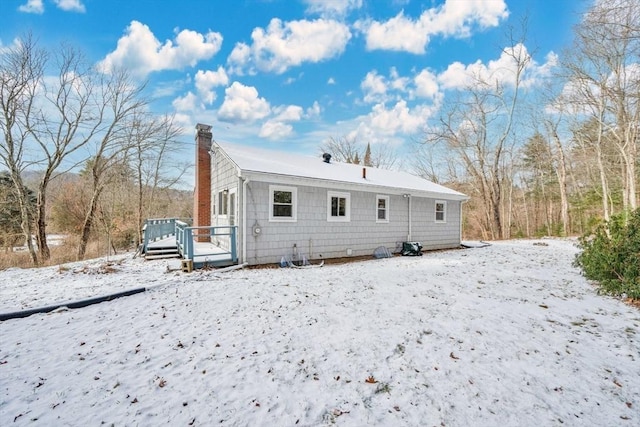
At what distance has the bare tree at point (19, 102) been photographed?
46.6ft

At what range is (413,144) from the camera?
27.7 meters

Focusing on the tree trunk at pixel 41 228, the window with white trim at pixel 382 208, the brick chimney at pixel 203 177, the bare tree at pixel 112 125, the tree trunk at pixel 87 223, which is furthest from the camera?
the bare tree at pixel 112 125

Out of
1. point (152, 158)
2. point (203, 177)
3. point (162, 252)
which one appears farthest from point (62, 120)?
point (162, 252)

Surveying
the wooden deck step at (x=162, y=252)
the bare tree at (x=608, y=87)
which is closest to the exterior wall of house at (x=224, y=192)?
the wooden deck step at (x=162, y=252)

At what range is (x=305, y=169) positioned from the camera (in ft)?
34.9

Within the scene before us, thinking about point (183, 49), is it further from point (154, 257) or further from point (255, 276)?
point (255, 276)

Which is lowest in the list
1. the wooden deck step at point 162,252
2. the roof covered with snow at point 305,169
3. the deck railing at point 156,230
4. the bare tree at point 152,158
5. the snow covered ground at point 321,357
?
the snow covered ground at point 321,357

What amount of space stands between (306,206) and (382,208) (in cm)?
366

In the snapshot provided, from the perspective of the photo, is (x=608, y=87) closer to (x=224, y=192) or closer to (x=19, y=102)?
(x=224, y=192)

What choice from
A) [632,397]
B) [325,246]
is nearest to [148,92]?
[325,246]

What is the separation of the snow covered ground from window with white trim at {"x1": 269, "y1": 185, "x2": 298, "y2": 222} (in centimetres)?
297

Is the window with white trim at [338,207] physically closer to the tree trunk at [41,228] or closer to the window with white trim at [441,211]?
the window with white trim at [441,211]

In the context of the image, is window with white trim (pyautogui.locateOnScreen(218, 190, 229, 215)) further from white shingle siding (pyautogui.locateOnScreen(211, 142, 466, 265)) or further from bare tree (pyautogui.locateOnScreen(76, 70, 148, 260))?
bare tree (pyautogui.locateOnScreen(76, 70, 148, 260))

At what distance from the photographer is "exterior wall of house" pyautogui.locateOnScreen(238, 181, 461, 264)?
8.89 metres
